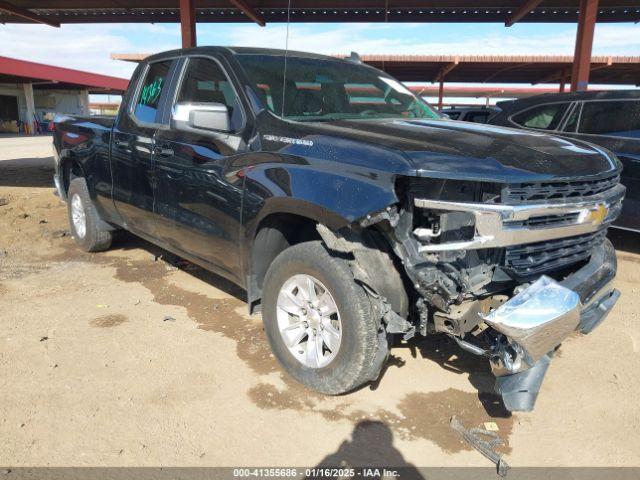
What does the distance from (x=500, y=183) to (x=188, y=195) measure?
229 cm

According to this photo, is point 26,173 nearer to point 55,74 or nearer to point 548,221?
point 548,221

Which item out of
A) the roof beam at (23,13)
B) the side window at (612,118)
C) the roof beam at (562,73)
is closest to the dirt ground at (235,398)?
the side window at (612,118)

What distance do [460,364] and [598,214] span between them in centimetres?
137

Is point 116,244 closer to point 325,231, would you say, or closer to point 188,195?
point 188,195

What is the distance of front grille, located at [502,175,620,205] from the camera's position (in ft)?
8.20

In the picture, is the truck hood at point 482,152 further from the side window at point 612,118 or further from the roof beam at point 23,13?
the roof beam at point 23,13

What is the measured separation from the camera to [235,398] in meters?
3.16

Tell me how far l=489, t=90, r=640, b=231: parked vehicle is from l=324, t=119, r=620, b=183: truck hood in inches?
115

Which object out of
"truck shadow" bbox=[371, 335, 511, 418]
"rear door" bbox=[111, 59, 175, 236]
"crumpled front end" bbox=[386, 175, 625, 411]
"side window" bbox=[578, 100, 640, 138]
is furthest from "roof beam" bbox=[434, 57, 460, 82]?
"crumpled front end" bbox=[386, 175, 625, 411]

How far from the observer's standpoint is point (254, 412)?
3021 millimetres

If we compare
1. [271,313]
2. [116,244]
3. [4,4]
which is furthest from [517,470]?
[4,4]

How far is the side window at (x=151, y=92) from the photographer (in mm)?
4402

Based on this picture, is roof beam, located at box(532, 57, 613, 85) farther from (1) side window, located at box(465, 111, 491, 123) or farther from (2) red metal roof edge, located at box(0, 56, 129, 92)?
(2) red metal roof edge, located at box(0, 56, 129, 92)

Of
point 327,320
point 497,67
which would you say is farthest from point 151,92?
point 497,67
